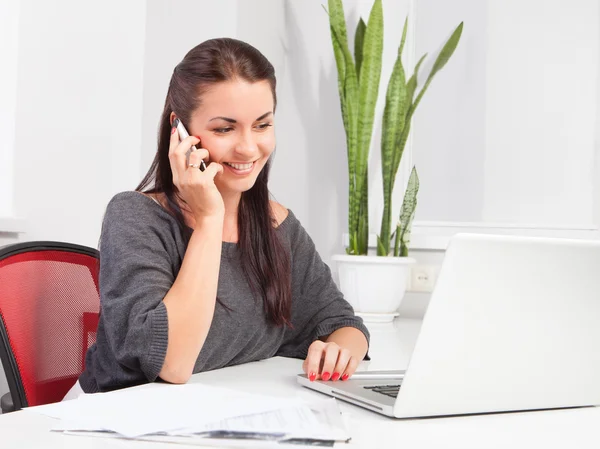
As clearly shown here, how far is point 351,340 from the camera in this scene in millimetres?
1429

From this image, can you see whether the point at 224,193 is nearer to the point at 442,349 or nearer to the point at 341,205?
the point at 442,349

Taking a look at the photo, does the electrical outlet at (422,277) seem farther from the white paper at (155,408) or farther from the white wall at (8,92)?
the white paper at (155,408)

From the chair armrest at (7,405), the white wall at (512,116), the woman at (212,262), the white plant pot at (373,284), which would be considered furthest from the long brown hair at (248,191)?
the white wall at (512,116)

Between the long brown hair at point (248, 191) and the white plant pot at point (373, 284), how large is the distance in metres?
0.81

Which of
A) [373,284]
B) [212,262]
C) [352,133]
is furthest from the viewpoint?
[352,133]

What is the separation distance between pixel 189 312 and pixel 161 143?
47cm

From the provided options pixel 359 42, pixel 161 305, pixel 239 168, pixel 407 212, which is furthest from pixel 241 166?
pixel 359 42

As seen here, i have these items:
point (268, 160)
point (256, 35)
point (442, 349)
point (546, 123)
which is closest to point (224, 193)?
point (268, 160)

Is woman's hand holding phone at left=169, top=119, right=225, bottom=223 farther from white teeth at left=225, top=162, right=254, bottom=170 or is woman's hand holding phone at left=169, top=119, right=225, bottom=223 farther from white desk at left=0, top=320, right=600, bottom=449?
white desk at left=0, top=320, right=600, bottom=449

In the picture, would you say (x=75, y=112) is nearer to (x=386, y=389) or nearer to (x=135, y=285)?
(x=135, y=285)

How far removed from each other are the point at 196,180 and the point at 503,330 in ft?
2.04

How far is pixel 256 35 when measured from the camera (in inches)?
98.1

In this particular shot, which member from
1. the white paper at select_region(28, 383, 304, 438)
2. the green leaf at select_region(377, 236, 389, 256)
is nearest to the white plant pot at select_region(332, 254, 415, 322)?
the green leaf at select_region(377, 236, 389, 256)

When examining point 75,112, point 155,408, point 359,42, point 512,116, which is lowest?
point 155,408
